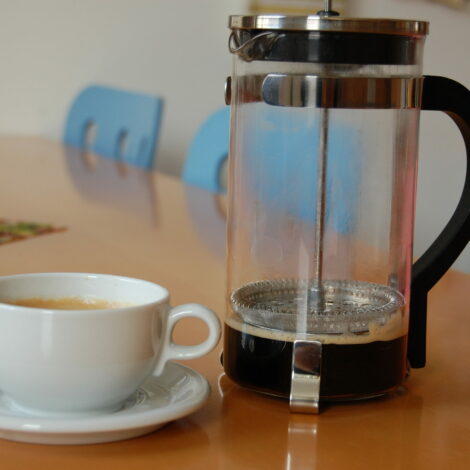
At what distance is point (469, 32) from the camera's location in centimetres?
233

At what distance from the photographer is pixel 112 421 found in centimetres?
48

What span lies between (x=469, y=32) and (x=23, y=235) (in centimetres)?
163

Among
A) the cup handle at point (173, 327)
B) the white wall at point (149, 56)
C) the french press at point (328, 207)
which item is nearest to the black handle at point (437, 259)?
the french press at point (328, 207)

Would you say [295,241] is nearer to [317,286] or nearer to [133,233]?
[317,286]

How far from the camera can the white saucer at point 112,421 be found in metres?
0.47

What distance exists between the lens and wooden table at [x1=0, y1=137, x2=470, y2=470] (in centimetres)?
48

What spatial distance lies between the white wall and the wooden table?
4.01ft

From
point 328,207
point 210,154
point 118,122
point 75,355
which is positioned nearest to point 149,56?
Answer: point 118,122

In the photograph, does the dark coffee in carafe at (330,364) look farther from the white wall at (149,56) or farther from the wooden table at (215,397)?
the white wall at (149,56)

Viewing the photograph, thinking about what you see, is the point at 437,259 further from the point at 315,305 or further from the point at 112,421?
the point at 112,421

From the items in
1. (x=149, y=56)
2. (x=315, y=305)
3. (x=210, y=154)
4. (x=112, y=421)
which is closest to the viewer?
(x=112, y=421)

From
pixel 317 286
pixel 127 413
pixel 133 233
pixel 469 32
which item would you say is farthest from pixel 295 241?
pixel 469 32

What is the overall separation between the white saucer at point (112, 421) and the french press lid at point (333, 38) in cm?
20

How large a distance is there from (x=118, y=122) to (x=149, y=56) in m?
0.52
